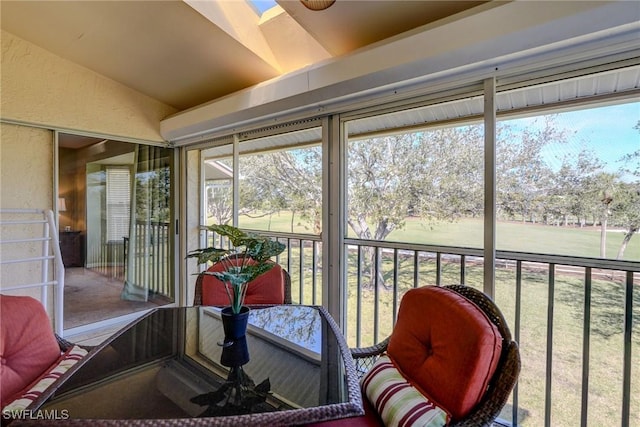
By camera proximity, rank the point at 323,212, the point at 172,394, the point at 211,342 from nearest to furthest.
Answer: the point at 172,394 → the point at 211,342 → the point at 323,212

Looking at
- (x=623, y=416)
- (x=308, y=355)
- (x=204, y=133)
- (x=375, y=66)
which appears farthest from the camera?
Result: (x=204, y=133)

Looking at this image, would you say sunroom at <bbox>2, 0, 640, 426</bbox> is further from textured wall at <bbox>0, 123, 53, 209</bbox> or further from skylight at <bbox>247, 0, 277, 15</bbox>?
skylight at <bbox>247, 0, 277, 15</bbox>

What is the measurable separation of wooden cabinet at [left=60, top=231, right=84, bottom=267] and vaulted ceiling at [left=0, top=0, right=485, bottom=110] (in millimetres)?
1713

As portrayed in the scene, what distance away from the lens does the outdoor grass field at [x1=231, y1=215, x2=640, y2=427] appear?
179 cm

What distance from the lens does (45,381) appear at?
1334 millimetres

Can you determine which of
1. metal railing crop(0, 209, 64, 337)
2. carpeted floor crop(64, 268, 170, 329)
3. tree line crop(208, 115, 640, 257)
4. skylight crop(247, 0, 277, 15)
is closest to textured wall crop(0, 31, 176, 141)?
metal railing crop(0, 209, 64, 337)

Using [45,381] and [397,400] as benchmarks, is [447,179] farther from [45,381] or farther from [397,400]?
[45,381]

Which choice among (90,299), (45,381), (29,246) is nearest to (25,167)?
(29,246)

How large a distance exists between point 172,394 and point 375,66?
1934 millimetres

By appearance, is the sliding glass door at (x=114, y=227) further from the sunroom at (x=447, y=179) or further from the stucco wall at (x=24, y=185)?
the stucco wall at (x=24, y=185)

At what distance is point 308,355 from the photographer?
140cm

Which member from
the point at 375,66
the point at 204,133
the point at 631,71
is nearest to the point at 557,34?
the point at 631,71

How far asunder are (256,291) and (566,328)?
210 cm

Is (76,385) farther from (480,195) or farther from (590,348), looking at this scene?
(590,348)
